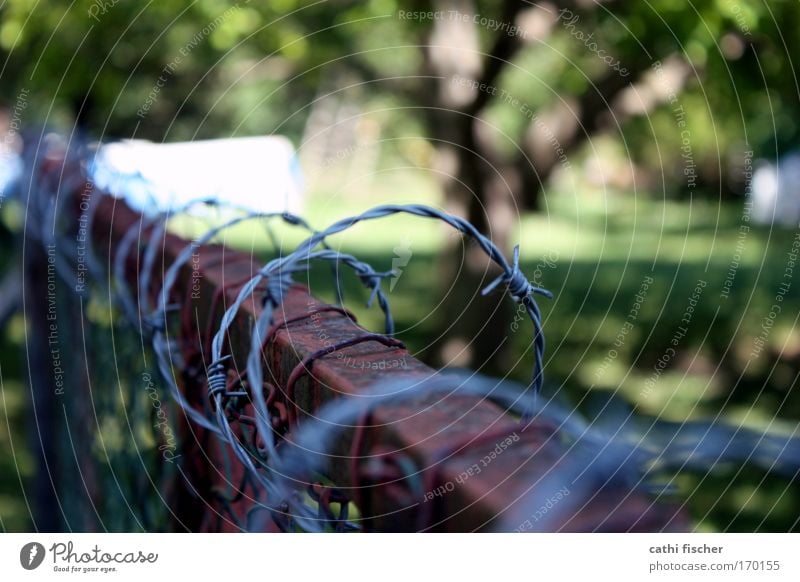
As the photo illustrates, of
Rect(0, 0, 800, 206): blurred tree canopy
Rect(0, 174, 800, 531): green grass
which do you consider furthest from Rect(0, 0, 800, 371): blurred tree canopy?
Rect(0, 174, 800, 531): green grass

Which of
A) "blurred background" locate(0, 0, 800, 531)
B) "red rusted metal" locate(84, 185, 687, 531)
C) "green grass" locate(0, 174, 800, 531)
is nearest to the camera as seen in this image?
"red rusted metal" locate(84, 185, 687, 531)

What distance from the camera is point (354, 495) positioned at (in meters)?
0.45

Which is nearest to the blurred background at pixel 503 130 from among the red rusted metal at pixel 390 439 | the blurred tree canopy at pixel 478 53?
the blurred tree canopy at pixel 478 53

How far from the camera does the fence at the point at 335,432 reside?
1.27 ft

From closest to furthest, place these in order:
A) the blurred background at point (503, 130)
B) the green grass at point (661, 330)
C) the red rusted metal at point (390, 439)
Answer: the red rusted metal at point (390, 439), the blurred background at point (503, 130), the green grass at point (661, 330)

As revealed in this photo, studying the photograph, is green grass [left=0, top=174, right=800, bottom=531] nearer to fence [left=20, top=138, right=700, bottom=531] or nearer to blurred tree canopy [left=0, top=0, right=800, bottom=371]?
blurred tree canopy [left=0, top=0, right=800, bottom=371]

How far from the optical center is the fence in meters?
0.39

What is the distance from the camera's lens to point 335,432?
473mm

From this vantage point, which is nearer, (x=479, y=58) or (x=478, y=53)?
(x=478, y=53)

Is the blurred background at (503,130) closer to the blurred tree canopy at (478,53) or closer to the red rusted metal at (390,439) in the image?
the blurred tree canopy at (478,53)

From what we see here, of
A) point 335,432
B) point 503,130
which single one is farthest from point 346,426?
point 503,130

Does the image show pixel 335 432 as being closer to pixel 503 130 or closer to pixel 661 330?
pixel 503 130

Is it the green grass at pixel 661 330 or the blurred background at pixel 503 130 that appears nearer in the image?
the blurred background at pixel 503 130

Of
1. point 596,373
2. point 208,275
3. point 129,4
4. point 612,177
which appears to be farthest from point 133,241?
point 612,177
